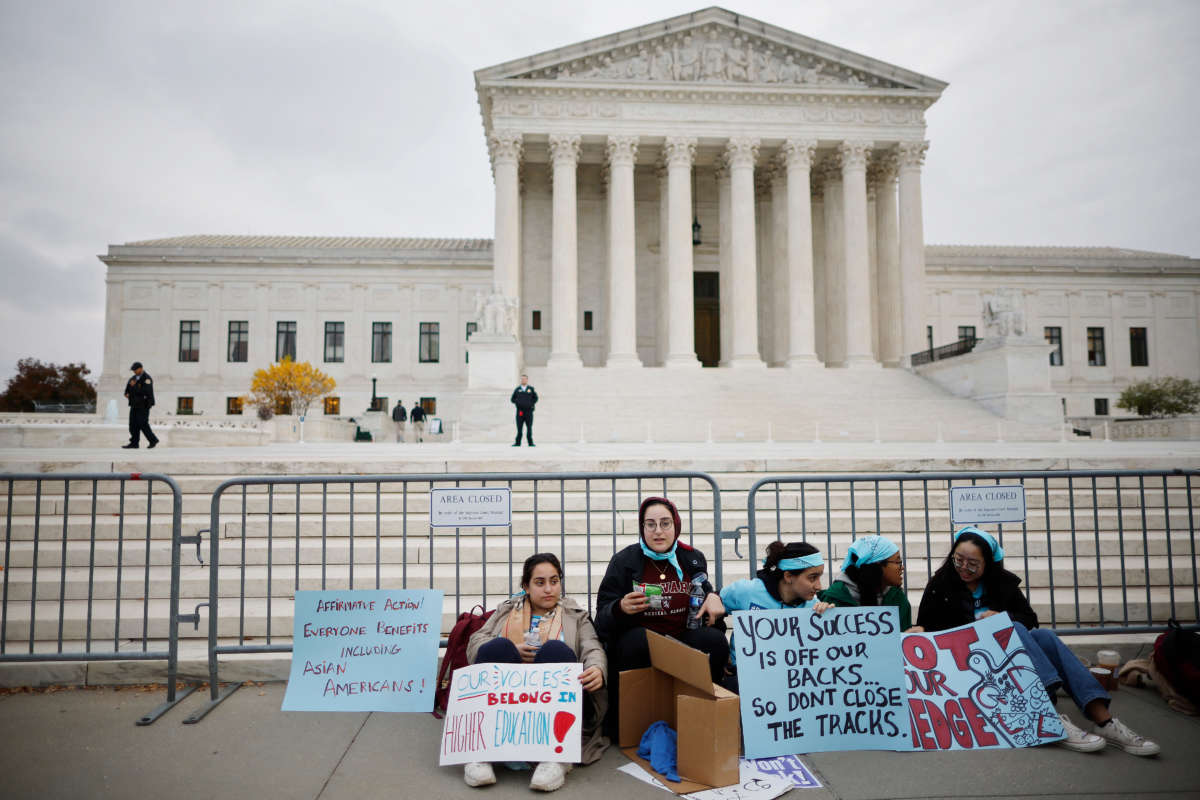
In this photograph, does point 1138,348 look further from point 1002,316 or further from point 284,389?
point 284,389

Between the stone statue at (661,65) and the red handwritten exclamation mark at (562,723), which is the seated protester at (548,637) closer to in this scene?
the red handwritten exclamation mark at (562,723)

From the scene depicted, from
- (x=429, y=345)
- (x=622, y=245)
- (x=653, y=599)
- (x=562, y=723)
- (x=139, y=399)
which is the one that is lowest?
(x=562, y=723)

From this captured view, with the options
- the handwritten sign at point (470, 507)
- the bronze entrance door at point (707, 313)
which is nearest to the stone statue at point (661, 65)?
the bronze entrance door at point (707, 313)

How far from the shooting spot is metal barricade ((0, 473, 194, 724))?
15.2 ft

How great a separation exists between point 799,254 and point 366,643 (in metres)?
29.5

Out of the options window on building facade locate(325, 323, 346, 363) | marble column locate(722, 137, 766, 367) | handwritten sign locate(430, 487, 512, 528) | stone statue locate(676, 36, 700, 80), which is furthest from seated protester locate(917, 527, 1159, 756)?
window on building facade locate(325, 323, 346, 363)

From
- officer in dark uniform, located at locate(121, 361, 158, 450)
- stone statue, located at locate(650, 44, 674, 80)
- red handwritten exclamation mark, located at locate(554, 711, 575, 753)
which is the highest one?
stone statue, located at locate(650, 44, 674, 80)

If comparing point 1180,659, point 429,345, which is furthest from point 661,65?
point 1180,659

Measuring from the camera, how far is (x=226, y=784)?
356 centimetres

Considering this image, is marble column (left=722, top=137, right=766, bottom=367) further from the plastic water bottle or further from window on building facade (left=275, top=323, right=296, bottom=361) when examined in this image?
window on building facade (left=275, top=323, right=296, bottom=361)

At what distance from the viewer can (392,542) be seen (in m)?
6.88

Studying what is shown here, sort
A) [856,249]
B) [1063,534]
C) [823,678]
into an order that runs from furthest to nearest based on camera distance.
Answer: [856,249], [1063,534], [823,678]

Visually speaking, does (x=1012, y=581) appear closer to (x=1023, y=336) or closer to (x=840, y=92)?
(x=1023, y=336)

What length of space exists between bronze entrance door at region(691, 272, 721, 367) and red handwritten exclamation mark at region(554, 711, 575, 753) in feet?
114
